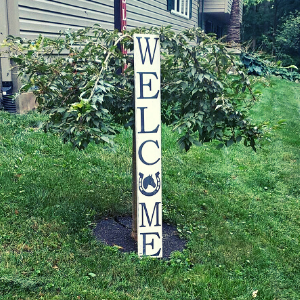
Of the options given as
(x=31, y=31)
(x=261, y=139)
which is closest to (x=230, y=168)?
(x=261, y=139)

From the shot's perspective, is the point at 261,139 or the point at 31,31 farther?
the point at 31,31

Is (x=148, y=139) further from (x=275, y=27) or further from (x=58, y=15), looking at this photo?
(x=275, y=27)

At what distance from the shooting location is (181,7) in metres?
17.6

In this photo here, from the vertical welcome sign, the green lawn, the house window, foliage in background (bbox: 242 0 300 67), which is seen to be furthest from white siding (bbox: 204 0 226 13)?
the vertical welcome sign

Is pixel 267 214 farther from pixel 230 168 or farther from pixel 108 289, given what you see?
pixel 108 289

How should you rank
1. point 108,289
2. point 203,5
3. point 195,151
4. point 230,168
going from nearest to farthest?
point 108,289
point 230,168
point 195,151
point 203,5

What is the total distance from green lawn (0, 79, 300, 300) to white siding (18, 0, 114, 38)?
181cm

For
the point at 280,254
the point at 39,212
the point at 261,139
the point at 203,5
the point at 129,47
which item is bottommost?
the point at 280,254

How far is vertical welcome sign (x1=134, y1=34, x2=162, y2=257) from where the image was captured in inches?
133

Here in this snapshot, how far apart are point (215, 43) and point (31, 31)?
16.2ft

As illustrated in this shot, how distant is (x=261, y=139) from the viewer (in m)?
3.55

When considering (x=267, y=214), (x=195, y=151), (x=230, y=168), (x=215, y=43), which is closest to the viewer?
(x=215, y=43)

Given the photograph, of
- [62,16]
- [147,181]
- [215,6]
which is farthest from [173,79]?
[215,6]

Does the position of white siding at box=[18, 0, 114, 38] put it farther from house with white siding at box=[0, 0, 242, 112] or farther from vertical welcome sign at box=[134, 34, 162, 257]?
vertical welcome sign at box=[134, 34, 162, 257]
